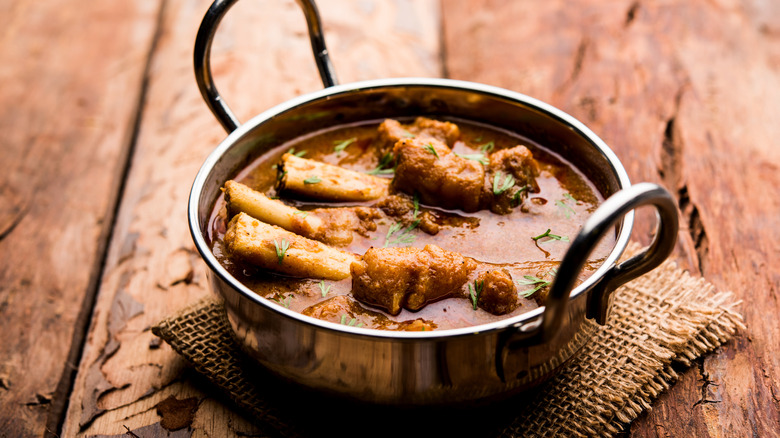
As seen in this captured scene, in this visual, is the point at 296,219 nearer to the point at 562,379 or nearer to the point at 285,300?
the point at 285,300

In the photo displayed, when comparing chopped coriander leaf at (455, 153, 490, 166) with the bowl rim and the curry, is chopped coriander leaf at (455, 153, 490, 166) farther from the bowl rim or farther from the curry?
the bowl rim

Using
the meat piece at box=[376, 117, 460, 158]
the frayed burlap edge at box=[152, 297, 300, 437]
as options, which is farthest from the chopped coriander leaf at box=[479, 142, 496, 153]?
the frayed burlap edge at box=[152, 297, 300, 437]

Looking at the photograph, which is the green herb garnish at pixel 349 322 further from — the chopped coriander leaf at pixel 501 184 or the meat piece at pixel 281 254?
the chopped coriander leaf at pixel 501 184

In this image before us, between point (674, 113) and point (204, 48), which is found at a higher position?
point (674, 113)

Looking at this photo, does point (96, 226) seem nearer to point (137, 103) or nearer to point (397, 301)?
point (137, 103)

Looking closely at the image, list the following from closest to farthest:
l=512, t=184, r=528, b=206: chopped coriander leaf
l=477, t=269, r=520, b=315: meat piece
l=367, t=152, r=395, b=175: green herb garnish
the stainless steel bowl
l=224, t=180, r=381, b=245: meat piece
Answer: the stainless steel bowl, l=477, t=269, r=520, b=315: meat piece, l=224, t=180, r=381, b=245: meat piece, l=512, t=184, r=528, b=206: chopped coriander leaf, l=367, t=152, r=395, b=175: green herb garnish

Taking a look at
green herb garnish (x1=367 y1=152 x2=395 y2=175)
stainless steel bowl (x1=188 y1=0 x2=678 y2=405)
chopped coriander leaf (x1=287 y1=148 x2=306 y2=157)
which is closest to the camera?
stainless steel bowl (x1=188 y1=0 x2=678 y2=405)

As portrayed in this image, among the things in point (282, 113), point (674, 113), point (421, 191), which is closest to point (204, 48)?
point (282, 113)

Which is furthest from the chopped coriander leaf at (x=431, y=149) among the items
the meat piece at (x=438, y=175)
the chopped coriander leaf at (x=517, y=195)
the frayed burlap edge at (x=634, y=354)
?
the frayed burlap edge at (x=634, y=354)
